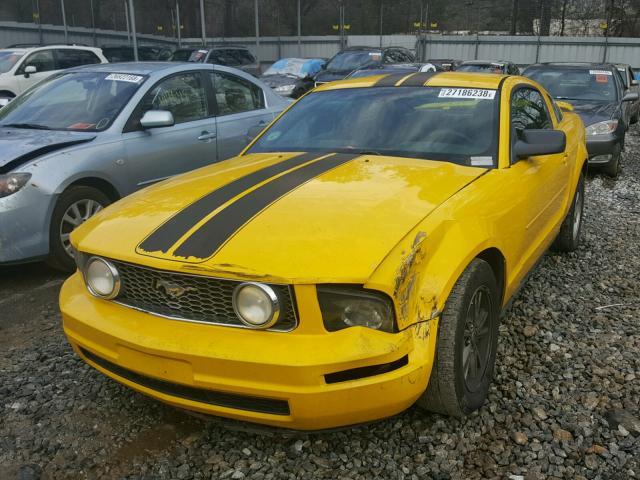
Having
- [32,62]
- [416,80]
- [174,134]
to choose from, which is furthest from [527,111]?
[32,62]

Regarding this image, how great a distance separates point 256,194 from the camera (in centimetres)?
272

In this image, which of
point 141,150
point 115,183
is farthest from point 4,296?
point 141,150

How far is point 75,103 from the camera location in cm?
521

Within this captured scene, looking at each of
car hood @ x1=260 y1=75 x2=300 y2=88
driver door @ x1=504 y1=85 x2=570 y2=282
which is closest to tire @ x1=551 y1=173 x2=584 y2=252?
driver door @ x1=504 y1=85 x2=570 y2=282

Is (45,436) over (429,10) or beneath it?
beneath

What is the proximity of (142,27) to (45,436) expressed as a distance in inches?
1221

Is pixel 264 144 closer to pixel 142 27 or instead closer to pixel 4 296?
pixel 4 296

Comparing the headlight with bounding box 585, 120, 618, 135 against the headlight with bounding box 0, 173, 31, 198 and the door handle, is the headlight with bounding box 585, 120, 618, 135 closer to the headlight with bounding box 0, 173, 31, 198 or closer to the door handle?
the door handle

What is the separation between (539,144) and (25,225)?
11.2 feet

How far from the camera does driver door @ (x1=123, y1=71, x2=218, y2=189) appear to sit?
502 cm

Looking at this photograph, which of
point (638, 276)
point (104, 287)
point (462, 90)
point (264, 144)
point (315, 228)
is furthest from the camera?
point (638, 276)

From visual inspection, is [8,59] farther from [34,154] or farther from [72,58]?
[34,154]

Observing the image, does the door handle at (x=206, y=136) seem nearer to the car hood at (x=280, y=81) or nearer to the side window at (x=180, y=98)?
the side window at (x=180, y=98)

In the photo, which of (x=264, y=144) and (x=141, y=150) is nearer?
(x=264, y=144)
